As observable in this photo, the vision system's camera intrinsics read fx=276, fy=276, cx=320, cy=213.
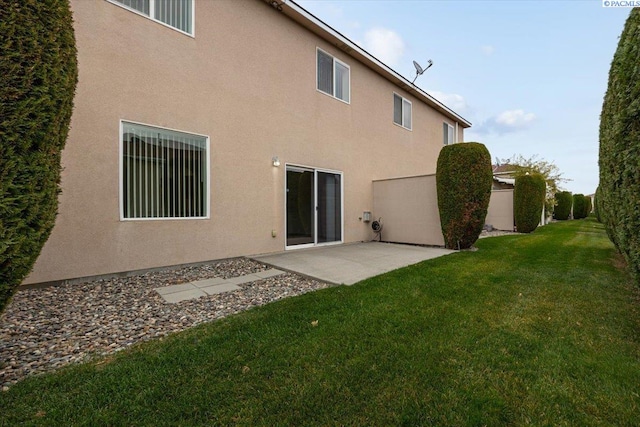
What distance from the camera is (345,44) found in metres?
8.85

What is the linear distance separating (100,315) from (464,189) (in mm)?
7945

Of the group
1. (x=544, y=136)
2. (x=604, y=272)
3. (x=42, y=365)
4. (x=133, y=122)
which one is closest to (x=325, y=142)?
(x=133, y=122)

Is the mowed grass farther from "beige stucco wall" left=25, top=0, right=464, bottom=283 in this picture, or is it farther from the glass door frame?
the glass door frame

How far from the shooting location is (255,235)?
6988mm

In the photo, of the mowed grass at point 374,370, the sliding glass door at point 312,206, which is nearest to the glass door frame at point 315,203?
the sliding glass door at point 312,206

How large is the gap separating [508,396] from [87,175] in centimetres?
630

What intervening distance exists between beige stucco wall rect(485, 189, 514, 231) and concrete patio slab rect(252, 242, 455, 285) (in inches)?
343

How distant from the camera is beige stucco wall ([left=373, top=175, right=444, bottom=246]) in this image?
8.52 m

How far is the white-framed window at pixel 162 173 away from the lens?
5188 mm

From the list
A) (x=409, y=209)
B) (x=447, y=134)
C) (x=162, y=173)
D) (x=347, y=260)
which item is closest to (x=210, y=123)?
(x=162, y=173)

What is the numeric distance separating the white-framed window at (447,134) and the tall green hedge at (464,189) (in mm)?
8197

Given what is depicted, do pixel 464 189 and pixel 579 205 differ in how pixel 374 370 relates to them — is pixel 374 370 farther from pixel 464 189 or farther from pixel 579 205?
pixel 579 205

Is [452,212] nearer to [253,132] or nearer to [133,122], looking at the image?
[253,132]

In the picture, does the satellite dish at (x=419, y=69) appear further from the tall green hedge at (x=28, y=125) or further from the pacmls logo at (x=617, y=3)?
the tall green hedge at (x=28, y=125)
